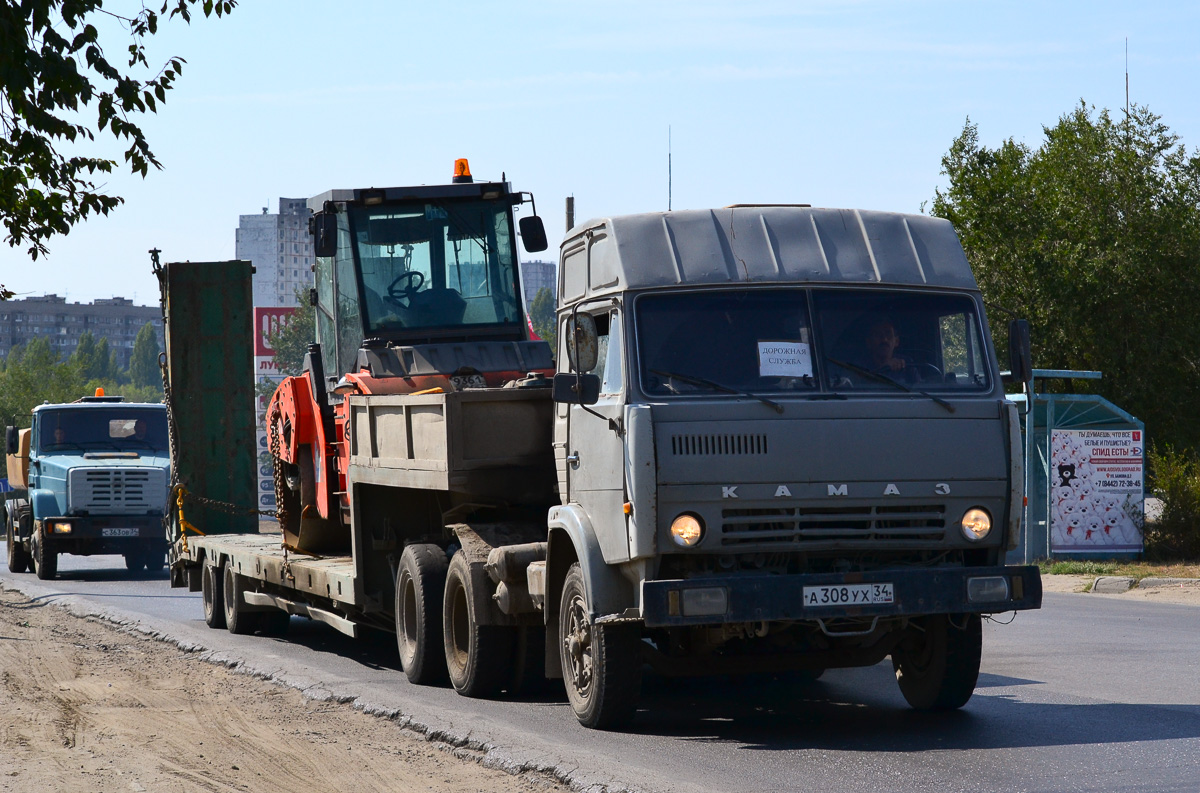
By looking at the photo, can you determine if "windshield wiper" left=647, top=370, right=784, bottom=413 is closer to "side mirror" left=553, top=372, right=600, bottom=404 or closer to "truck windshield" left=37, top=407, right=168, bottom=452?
"side mirror" left=553, top=372, right=600, bottom=404

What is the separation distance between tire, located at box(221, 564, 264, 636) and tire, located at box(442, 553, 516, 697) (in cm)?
474

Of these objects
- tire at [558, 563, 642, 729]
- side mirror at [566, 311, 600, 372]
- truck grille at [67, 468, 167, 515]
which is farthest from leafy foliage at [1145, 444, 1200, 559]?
side mirror at [566, 311, 600, 372]

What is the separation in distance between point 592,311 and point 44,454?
17128 millimetres

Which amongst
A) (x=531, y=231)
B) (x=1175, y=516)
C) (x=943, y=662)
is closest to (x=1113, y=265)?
(x=1175, y=516)

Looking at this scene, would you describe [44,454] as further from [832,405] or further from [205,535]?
[832,405]

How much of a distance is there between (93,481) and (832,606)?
17154mm

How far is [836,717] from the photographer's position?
8.59 meters

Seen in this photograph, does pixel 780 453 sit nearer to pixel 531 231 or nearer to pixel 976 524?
pixel 976 524

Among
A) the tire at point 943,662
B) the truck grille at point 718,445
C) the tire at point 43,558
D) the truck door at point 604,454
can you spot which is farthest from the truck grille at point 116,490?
the truck grille at point 718,445

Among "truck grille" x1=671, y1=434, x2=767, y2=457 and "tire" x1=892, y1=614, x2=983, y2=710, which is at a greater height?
"truck grille" x1=671, y1=434, x2=767, y2=457

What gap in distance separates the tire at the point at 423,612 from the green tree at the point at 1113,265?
1713 cm

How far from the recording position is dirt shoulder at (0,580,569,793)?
22.7 feet

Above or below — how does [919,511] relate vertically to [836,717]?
above

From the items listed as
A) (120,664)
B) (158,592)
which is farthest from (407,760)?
(158,592)
